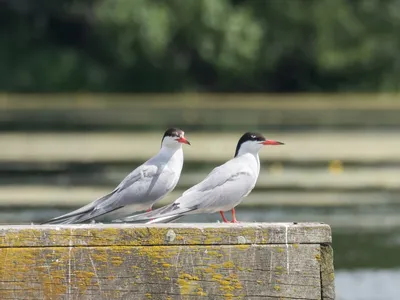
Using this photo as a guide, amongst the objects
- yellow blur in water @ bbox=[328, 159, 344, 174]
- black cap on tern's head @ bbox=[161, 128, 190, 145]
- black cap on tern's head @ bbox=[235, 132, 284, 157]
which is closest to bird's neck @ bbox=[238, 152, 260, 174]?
black cap on tern's head @ bbox=[235, 132, 284, 157]

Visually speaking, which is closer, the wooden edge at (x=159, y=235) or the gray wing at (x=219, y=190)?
the wooden edge at (x=159, y=235)

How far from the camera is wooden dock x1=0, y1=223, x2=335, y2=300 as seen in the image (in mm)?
4020

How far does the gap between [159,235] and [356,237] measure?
8.27 m

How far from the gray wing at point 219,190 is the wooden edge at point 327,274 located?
1325mm

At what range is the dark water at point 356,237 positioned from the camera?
31.4 ft

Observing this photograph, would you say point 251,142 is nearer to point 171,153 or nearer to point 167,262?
point 171,153

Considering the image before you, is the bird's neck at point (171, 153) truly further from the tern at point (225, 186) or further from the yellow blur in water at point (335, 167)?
the yellow blur in water at point (335, 167)

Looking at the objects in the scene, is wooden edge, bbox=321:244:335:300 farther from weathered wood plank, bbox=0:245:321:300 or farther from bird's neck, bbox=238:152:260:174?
bird's neck, bbox=238:152:260:174

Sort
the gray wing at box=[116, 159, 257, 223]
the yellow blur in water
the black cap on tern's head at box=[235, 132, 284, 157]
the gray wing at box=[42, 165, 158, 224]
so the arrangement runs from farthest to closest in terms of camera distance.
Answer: the yellow blur in water
the black cap on tern's head at box=[235, 132, 284, 157]
the gray wing at box=[116, 159, 257, 223]
the gray wing at box=[42, 165, 158, 224]

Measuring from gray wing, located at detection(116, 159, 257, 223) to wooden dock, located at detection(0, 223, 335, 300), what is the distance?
124 centimetres

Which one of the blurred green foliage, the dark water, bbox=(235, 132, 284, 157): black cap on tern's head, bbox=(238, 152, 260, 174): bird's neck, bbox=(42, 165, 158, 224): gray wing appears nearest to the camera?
bbox=(42, 165, 158, 224): gray wing

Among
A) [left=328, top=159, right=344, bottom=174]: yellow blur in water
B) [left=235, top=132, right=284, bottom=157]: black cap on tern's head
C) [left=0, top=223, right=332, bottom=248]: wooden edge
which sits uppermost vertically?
[left=328, top=159, right=344, bottom=174]: yellow blur in water

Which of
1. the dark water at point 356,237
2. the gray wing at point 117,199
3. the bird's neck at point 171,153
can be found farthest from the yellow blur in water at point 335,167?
the gray wing at point 117,199

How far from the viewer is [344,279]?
390 inches
